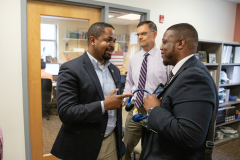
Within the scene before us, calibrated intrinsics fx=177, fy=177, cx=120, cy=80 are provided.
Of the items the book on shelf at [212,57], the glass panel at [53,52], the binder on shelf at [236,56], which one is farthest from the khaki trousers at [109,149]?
the binder on shelf at [236,56]

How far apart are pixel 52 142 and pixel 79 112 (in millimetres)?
1555

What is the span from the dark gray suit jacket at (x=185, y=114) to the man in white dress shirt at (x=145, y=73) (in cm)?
111

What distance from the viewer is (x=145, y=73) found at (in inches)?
84.6

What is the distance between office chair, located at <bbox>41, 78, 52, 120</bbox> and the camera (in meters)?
2.26

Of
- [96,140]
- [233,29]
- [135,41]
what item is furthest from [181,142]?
[233,29]

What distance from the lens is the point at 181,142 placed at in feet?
2.87

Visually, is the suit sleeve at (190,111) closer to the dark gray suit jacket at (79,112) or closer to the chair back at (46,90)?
the dark gray suit jacket at (79,112)

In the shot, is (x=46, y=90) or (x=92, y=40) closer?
(x=92, y=40)

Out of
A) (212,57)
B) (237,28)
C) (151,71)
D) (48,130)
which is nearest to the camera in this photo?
(151,71)

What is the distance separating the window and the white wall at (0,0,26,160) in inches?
10.7

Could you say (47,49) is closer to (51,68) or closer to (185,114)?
(51,68)

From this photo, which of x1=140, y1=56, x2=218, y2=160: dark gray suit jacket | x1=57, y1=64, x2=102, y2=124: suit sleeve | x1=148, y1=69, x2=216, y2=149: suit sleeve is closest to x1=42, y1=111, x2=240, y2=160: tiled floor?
x1=57, y1=64, x2=102, y2=124: suit sleeve

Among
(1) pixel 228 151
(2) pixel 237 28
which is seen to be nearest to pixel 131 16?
(2) pixel 237 28

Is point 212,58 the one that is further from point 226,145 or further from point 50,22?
point 50,22
